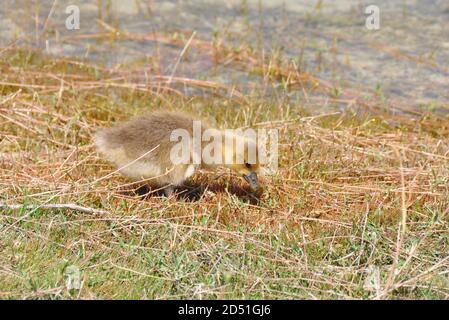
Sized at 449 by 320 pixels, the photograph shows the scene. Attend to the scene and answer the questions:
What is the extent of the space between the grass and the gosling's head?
0.14m

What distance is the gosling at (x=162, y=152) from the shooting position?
3871mm

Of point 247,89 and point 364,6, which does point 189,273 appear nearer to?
point 247,89

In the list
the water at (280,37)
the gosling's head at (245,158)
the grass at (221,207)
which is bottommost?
the grass at (221,207)

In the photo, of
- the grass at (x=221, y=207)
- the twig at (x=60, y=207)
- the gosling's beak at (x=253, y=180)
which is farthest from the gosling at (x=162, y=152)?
the twig at (x=60, y=207)

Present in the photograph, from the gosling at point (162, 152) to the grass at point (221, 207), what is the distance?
0.39ft

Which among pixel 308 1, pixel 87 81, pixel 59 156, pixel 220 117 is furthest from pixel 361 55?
pixel 59 156

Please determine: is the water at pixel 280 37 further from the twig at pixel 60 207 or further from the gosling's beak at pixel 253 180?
the twig at pixel 60 207

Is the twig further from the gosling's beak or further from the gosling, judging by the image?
the gosling's beak

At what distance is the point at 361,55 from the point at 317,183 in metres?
2.10

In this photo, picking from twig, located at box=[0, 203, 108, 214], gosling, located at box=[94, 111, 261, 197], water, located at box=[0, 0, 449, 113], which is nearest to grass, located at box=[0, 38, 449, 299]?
twig, located at box=[0, 203, 108, 214]

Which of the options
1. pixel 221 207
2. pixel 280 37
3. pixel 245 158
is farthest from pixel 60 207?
pixel 280 37

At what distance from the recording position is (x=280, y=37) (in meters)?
6.22

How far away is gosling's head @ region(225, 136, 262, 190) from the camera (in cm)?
389

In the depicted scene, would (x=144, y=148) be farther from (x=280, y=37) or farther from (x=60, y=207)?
(x=280, y=37)
